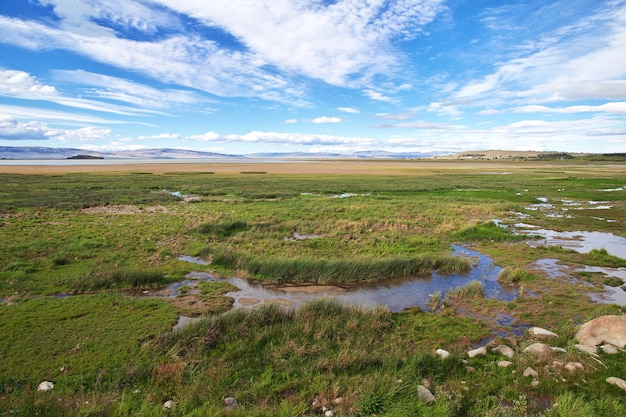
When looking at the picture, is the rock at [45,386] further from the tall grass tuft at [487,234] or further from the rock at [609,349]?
the tall grass tuft at [487,234]

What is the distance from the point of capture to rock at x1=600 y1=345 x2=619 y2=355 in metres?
8.20

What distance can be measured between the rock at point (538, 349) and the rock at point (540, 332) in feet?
3.65

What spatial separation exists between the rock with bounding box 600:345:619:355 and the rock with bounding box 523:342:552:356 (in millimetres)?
1289

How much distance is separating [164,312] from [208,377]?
489 centimetres

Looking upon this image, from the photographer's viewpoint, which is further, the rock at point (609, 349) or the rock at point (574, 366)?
the rock at point (609, 349)

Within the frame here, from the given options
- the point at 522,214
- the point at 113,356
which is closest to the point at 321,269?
the point at 113,356

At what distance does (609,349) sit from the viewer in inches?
326

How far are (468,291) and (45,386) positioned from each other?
13720 mm

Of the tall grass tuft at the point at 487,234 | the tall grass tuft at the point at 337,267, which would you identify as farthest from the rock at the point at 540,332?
the tall grass tuft at the point at 487,234

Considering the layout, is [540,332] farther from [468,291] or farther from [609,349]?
[468,291]

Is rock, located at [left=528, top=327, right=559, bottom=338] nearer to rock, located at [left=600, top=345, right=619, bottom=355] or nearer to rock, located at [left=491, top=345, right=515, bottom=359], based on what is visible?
rock, located at [left=600, top=345, right=619, bottom=355]

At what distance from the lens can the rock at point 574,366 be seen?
758 cm

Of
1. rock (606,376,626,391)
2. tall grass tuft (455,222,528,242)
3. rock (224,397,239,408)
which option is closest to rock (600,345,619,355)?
rock (606,376,626,391)

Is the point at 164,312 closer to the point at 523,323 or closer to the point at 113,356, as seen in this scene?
the point at 113,356
